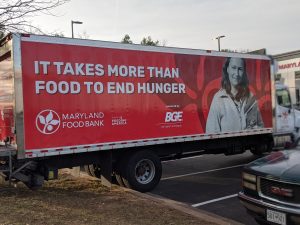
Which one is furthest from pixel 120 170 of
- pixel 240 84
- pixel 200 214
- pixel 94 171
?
pixel 240 84

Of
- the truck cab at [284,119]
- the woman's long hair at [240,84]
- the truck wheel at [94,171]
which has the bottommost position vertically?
the truck wheel at [94,171]

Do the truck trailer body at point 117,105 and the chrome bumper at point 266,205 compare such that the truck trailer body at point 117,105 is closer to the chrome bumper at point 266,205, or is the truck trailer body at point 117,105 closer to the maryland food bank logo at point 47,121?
the maryland food bank logo at point 47,121

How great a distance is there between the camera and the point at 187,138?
35.8ft

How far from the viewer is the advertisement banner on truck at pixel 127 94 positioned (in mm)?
8664

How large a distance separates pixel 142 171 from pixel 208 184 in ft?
5.40

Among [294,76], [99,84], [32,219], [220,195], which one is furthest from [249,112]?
[294,76]

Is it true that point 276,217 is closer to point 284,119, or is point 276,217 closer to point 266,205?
point 266,205

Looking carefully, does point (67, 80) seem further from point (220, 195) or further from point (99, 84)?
point (220, 195)

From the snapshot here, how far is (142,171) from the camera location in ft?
33.5

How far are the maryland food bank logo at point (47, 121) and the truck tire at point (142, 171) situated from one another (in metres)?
1.94

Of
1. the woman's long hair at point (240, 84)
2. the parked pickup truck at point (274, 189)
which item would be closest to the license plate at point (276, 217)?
the parked pickup truck at point (274, 189)

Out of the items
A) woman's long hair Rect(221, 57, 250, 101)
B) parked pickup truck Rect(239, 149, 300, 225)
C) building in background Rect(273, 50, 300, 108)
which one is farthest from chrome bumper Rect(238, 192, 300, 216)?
building in background Rect(273, 50, 300, 108)

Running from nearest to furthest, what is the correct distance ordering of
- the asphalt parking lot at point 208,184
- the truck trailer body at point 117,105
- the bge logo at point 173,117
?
1. the asphalt parking lot at point 208,184
2. the truck trailer body at point 117,105
3. the bge logo at point 173,117

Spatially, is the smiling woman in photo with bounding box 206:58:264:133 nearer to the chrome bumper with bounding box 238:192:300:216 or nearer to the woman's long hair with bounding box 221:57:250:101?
the woman's long hair with bounding box 221:57:250:101
